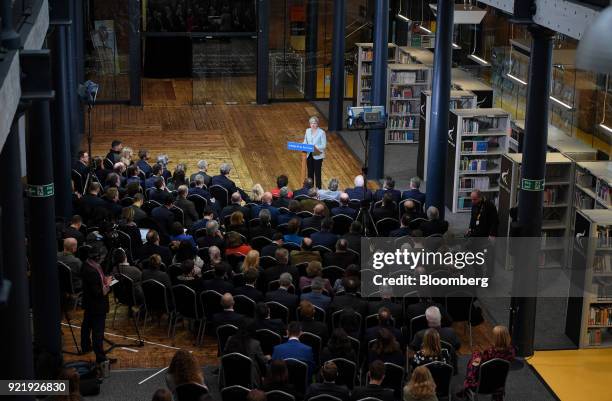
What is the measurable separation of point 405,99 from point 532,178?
1005 centimetres

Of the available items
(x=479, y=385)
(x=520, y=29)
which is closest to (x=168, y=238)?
(x=479, y=385)

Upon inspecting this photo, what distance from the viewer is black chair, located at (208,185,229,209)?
16.3 m

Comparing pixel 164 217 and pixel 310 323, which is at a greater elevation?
pixel 164 217

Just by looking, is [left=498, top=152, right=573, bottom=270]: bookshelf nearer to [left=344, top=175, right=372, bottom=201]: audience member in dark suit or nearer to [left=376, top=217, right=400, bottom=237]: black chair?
[left=376, top=217, right=400, bottom=237]: black chair

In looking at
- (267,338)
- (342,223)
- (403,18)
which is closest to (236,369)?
(267,338)

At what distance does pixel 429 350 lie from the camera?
33.9 ft

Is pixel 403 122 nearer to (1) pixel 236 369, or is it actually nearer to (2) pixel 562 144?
(2) pixel 562 144

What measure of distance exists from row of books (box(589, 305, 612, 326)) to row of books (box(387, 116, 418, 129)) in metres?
9.80

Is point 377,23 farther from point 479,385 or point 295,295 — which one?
point 479,385

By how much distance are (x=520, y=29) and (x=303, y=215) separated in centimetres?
878

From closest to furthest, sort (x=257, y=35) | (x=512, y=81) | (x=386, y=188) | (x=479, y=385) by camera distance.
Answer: (x=479, y=385) < (x=386, y=188) < (x=512, y=81) < (x=257, y=35)

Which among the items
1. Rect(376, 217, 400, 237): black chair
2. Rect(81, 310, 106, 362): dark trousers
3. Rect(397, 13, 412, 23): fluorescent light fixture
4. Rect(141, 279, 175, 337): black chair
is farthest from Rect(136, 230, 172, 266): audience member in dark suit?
Rect(397, 13, 412, 23): fluorescent light fixture

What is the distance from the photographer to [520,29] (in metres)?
21.8

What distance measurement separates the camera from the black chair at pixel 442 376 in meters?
10.3
